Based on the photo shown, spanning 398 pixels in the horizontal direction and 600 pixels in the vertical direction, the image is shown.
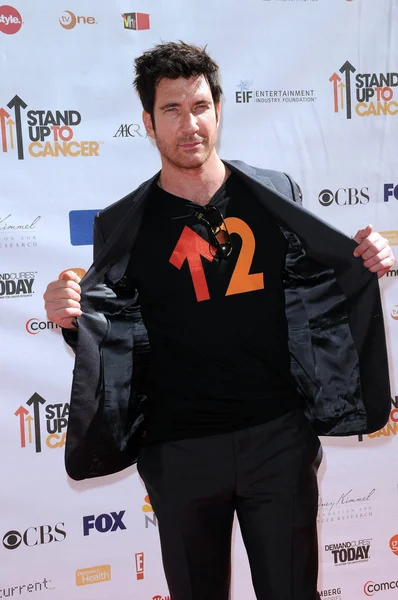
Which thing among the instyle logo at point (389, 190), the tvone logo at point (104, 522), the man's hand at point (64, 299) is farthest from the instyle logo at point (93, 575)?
the instyle logo at point (389, 190)

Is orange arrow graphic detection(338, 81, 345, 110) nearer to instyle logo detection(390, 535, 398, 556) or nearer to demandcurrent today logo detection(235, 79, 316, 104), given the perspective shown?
demandcurrent today logo detection(235, 79, 316, 104)

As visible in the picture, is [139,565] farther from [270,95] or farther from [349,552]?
[270,95]

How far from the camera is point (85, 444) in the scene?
67.7 inches

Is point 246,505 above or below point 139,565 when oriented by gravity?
above

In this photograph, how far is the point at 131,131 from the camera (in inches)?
97.1

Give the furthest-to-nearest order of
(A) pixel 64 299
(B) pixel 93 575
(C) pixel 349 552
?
(C) pixel 349 552 → (B) pixel 93 575 → (A) pixel 64 299

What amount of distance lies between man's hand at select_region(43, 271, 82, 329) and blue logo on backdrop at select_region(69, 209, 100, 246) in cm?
83

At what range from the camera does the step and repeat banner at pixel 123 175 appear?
7.77 feet

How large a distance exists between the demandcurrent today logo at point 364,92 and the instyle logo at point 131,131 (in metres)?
0.73

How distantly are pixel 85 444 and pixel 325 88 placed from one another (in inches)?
63.5

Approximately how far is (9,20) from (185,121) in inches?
37.5

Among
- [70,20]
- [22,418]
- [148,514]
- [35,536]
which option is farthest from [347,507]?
[70,20]

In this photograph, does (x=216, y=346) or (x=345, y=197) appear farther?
(x=345, y=197)

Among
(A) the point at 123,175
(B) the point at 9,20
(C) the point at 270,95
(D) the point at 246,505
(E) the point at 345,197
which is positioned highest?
(B) the point at 9,20
